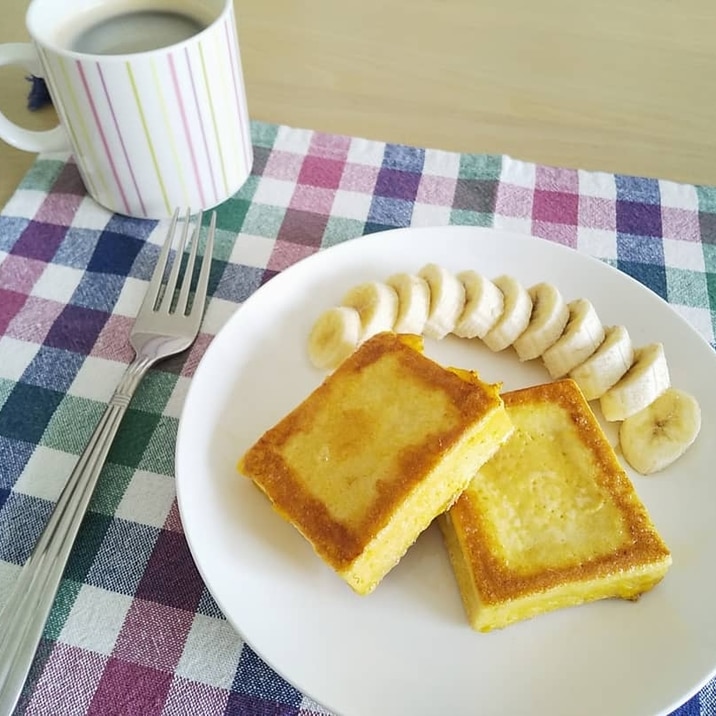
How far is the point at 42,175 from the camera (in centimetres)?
144

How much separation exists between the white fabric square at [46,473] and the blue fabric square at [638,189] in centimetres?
107

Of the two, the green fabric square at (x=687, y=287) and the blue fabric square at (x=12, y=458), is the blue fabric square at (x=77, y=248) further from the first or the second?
the green fabric square at (x=687, y=287)

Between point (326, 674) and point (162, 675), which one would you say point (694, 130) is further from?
point (162, 675)

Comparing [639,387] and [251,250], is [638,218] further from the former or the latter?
[251,250]

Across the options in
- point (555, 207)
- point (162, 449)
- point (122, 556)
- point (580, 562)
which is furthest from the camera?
point (555, 207)

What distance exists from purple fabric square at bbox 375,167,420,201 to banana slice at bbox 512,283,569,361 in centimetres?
40

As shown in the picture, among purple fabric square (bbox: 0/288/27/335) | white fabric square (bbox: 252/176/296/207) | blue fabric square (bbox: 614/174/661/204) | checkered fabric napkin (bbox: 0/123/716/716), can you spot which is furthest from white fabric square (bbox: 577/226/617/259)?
purple fabric square (bbox: 0/288/27/335)

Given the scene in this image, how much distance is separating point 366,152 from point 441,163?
152 millimetres

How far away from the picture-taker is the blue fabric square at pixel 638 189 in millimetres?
1389

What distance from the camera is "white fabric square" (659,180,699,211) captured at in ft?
4.52

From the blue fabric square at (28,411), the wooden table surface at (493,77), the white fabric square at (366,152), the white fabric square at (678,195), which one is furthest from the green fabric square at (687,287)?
the blue fabric square at (28,411)

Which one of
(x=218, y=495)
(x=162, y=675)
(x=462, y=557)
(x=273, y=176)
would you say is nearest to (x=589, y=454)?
(x=462, y=557)

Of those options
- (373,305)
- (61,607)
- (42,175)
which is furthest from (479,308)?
(42,175)

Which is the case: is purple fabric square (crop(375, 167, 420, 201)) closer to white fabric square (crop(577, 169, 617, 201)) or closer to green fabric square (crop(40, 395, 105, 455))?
white fabric square (crop(577, 169, 617, 201))
